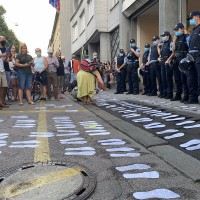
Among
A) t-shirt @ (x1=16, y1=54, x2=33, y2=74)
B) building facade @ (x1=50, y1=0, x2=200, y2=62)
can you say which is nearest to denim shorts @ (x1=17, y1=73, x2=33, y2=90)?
t-shirt @ (x1=16, y1=54, x2=33, y2=74)

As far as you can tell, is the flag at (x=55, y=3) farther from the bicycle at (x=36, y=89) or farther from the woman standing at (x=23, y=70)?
the woman standing at (x=23, y=70)

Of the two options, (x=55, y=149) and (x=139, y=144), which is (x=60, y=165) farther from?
(x=139, y=144)

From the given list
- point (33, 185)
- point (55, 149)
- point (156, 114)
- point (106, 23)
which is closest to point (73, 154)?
point (55, 149)

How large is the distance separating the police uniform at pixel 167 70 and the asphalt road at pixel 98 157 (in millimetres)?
3541

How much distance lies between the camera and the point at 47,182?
8.95 feet

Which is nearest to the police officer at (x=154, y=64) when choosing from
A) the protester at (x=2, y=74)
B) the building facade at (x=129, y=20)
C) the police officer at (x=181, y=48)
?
the police officer at (x=181, y=48)

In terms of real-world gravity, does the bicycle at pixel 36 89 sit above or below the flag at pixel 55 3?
below

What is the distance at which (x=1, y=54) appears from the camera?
818 cm

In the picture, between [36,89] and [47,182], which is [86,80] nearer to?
[36,89]

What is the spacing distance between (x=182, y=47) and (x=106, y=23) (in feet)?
44.6

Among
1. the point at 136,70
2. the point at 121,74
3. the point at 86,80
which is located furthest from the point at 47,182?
the point at 121,74

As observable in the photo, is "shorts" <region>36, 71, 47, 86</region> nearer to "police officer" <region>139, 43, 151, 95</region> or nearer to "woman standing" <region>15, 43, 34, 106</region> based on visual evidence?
"woman standing" <region>15, 43, 34, 106</region>

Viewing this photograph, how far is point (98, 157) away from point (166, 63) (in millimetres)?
5810

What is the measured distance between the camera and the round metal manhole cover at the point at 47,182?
2.48 m
